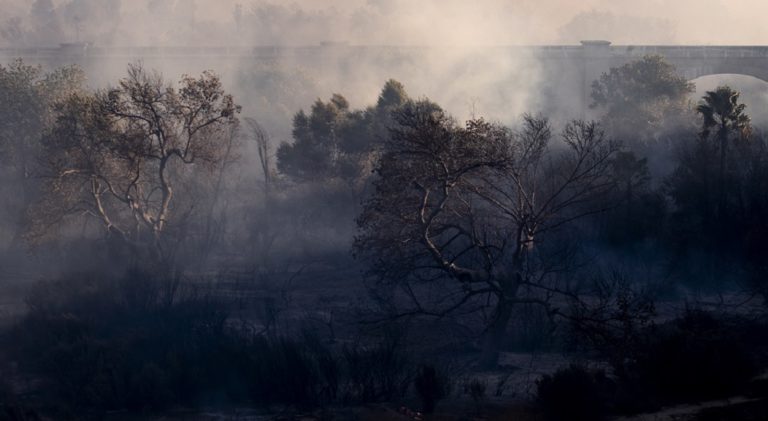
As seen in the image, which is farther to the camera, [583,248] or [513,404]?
[583,248]

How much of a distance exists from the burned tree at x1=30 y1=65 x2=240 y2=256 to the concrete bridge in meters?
36.0

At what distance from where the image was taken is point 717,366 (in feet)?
53.1

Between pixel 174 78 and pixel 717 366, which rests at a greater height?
pixel 174 78

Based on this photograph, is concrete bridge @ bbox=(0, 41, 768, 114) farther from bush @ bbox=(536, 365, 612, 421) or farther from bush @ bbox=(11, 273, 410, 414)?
bush @ bbox=(536, 365, 612, 421)

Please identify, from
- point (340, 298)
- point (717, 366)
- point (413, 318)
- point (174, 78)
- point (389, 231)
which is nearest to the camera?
point (717, 366)

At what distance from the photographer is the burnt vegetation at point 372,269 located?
16641 millimetres

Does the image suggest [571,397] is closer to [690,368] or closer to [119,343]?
[690,368]

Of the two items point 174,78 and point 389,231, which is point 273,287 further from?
point 174,78

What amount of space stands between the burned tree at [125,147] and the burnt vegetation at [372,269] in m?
0.09

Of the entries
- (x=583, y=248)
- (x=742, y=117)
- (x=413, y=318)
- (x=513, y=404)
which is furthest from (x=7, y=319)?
(x=742, y=117)

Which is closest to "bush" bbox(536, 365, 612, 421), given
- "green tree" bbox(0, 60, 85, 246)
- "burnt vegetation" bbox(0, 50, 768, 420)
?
"burnt vegetation" bbox(0, 50, 768, 420)

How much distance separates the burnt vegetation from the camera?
655 inches

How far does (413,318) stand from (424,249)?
2.77 m

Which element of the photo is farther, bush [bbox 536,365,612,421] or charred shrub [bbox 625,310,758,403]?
charred shrub [bbox 625,310,758,403]
